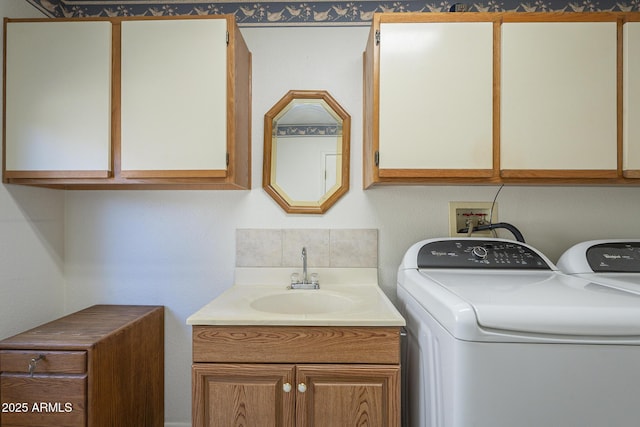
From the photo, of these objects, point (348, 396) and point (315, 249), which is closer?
point (348, 396)

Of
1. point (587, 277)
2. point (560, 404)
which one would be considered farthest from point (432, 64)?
point (560, 404)

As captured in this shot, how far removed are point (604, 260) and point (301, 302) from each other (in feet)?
4.48

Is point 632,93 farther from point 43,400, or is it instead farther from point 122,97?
point 43,400

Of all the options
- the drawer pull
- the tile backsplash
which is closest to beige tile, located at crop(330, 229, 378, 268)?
the tile backsplash

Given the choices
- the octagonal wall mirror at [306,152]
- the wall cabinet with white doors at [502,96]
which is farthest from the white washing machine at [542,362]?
the octagonal wall mirror at [306,152]

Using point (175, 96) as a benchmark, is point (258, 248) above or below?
below

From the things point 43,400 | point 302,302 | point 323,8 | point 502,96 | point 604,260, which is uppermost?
point 323,8

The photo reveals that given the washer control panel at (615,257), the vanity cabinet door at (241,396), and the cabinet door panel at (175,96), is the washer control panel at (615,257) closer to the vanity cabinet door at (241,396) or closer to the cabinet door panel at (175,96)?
the vanity cabinet door at (241,396)

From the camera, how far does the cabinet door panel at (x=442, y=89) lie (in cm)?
139

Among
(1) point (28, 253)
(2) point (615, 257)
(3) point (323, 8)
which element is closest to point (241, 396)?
(1) point (28, 253)

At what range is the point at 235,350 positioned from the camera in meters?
1.22

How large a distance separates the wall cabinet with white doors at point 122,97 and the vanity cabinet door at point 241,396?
2.59 ft

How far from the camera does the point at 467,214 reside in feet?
5.80

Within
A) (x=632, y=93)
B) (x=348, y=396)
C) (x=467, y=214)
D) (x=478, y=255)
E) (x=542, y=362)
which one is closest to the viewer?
(x=542, y=362)
